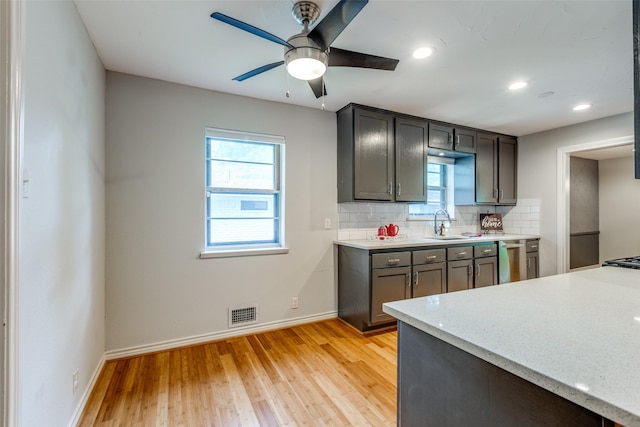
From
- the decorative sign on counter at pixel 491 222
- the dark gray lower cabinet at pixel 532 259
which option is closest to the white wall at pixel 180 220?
the decorative sign on counter at pixel 491 222

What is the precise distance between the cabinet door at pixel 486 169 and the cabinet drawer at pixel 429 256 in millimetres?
1278

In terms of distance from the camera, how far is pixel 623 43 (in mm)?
2010

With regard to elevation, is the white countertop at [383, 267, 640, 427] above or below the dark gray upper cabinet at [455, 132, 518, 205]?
below

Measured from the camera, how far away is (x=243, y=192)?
3041 mm

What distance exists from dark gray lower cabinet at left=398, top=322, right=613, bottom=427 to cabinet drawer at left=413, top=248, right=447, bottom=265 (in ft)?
7.06

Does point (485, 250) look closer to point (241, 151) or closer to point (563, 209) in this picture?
point (563, 209)

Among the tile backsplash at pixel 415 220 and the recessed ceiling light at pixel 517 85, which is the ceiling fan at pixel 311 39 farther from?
the tile backsplash at pixel 415 220

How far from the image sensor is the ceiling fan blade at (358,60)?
177cm

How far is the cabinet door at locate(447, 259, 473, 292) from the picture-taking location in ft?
11.0

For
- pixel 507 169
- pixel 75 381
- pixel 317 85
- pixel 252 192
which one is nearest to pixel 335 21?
pixel 317 85

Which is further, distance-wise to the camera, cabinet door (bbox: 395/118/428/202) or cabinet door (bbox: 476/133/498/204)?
cabinet door (bbox: 476/133/498/204)

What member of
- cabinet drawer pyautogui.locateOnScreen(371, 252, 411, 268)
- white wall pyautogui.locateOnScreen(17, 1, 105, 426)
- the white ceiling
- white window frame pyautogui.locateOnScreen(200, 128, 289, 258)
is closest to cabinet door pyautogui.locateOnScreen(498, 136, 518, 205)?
the white ceiling

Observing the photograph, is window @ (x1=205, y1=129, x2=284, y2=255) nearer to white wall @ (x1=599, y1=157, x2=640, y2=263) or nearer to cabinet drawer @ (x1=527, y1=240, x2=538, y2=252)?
cabinet drawer @ (x1=527, y1=240, x2=538, y2=252)

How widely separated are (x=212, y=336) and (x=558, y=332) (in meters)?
2.72
